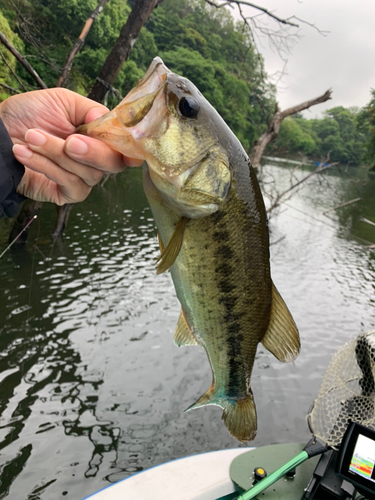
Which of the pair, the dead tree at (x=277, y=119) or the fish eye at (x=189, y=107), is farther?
the dead tree at (x=277, y=119)

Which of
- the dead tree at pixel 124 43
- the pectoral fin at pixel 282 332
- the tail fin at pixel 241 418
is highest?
the dead tree at pixel 124 43

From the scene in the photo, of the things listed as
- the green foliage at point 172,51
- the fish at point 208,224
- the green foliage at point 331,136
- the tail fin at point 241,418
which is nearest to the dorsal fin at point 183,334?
the fish at point 208,224

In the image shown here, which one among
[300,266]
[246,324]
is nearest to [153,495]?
[246,324]

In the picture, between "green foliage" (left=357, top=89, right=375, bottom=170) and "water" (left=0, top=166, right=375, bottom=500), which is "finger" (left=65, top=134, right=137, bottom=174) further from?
"green foliage" (left=357, top=89, right=375, bottom=170)

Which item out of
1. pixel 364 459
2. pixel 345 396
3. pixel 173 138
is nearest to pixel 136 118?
pixel 173 138

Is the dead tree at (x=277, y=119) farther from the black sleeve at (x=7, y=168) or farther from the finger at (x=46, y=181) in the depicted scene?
the black sleeve at (x=7, y=168)

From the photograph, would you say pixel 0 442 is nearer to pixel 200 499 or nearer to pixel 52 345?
pixel 52 345

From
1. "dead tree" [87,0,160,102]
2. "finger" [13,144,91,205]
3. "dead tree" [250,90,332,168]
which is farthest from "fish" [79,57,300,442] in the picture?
"dead tree" [250,90,332,168]
